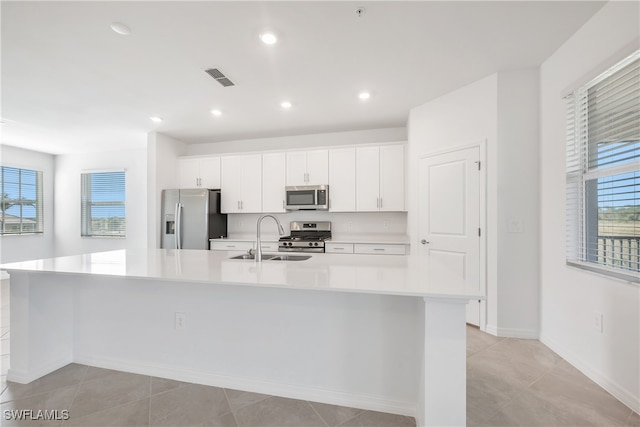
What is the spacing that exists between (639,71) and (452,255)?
1959 millimetres

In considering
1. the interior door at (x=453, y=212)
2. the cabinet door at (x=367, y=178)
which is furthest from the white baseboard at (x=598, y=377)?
the cabinet door at (x=367, y=178)

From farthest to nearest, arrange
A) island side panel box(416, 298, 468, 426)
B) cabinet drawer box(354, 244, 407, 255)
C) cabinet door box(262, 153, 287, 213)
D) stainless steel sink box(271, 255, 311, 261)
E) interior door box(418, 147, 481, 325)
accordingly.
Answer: cabinet door box(262, 153, 287, 213) < cabinet drawer box(354, 244, 407, 255) < interior door box(418, 147, 481, 325) < stainless steel sink box(271, 255, 311, 261) < island side panel box(416, 298, 468, 426)

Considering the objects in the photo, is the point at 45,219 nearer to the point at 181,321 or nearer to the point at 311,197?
the point at 311,197

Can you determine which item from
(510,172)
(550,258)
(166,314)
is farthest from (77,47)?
(550,258)

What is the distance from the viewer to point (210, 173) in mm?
4660

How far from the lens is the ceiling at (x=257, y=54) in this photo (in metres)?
1.86

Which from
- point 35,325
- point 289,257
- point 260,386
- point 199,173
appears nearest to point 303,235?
point 199,173

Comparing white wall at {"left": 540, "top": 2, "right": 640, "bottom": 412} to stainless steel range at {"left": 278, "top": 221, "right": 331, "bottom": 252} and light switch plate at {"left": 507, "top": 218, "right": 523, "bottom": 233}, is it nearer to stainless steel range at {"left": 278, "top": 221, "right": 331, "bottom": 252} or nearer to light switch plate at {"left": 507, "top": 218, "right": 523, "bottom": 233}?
light switch plate at {"left": 507, "top": 218, "right": 523, "bottom": 233}

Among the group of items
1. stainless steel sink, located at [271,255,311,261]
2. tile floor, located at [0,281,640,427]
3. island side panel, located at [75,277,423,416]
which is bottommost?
tile floor, located at [0,281,640,427]

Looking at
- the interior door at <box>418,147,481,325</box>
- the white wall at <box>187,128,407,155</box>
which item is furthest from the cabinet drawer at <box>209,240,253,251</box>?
the interior door at <box>418,147,481,325</box>

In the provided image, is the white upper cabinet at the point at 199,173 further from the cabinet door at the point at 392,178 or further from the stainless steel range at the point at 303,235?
the cabinet door at the point at 392,178

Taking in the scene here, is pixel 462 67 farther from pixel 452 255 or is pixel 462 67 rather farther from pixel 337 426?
pixel 337 426

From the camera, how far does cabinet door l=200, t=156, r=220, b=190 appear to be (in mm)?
4633

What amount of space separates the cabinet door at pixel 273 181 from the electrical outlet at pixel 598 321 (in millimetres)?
3547
